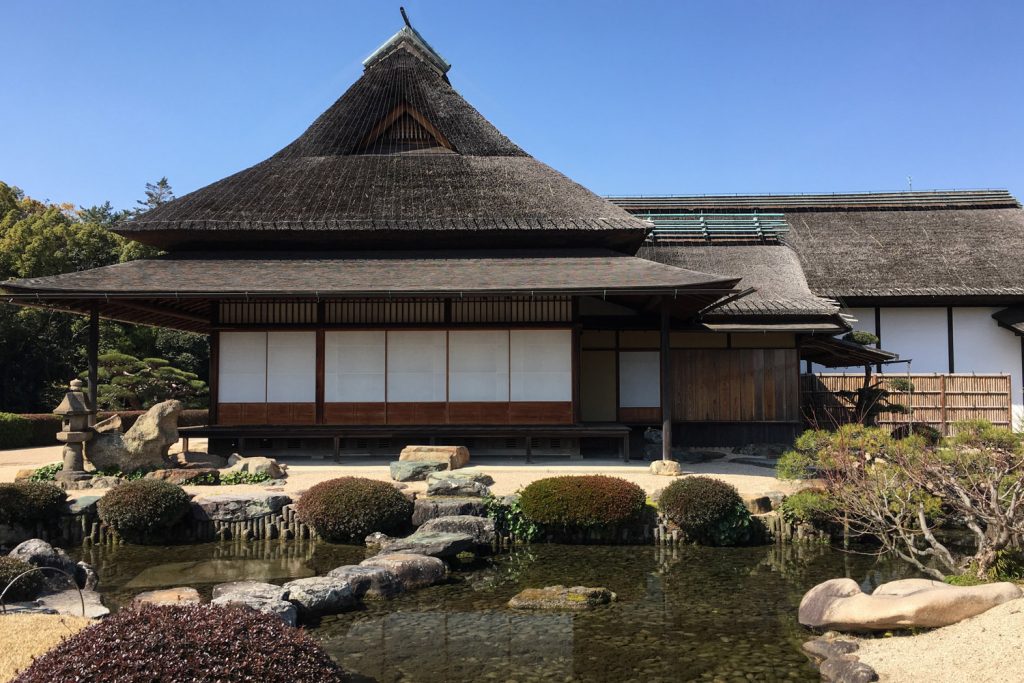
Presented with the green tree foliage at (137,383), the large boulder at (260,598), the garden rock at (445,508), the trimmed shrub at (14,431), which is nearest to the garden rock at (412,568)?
the large boulder at (260,598)

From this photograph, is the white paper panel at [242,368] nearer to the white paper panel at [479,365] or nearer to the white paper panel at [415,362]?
the white paper panel at [415,362]

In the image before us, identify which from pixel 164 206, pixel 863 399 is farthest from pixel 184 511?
pixel 863 399

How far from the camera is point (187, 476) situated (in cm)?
1373

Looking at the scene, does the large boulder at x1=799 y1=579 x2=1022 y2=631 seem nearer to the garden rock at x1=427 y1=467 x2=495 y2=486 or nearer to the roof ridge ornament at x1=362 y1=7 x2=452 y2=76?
the garden rock at x1=427 y1=467 x2=495 y2=486

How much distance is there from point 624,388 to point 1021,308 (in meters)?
12.3

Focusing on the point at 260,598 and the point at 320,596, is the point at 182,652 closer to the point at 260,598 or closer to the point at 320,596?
the point at 260,598

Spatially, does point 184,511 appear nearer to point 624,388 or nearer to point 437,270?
point 437,270

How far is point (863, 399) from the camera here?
19.2 metres

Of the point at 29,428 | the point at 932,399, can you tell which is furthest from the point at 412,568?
the point at 29,428

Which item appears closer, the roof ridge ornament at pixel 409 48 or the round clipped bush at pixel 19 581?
the round clipped bush at pixel 19 581

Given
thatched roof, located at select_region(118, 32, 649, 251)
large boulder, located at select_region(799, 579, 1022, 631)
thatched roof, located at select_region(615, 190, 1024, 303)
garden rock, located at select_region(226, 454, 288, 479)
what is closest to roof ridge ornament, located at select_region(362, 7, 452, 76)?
thatched roof, located at select_region(118, 32, 649, 251)

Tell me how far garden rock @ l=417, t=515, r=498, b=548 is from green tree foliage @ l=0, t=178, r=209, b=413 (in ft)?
67.5

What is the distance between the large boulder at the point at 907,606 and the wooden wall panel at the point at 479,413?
8955mm

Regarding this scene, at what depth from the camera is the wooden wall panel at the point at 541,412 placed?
16.1 m
